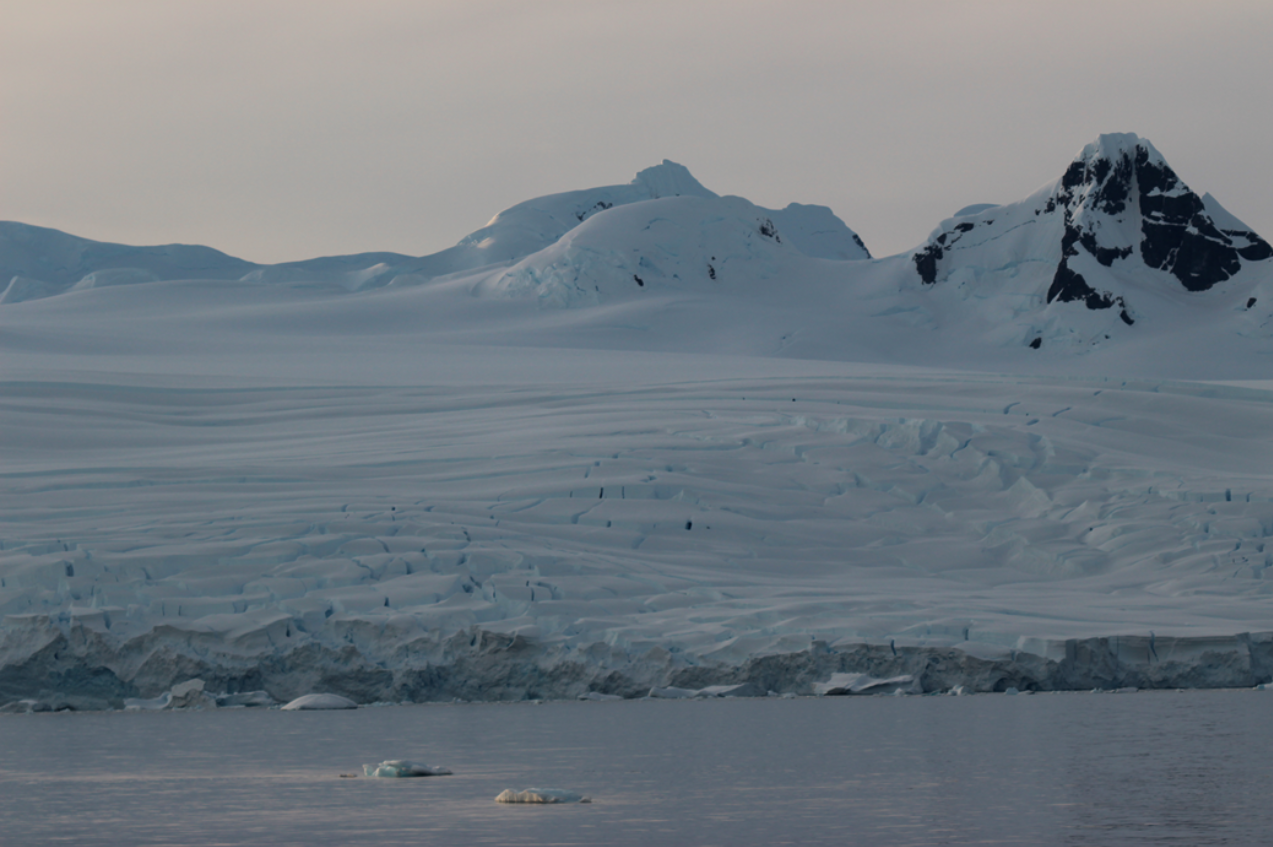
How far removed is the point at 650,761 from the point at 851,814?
298cm

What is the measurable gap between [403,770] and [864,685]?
7482mm

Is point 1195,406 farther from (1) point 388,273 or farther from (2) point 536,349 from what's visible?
(1) point 388,273

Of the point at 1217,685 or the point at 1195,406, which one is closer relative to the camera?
the point at 1217,685

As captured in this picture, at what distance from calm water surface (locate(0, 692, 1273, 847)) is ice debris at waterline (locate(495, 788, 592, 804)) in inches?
4.5

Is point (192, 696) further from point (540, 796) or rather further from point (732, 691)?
point (540, 796)

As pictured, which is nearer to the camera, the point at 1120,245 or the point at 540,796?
the point at 540,796

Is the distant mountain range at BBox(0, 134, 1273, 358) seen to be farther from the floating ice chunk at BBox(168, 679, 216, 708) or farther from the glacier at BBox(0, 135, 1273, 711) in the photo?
the floating ice chunk at BBox(168, 679, 216, 708)

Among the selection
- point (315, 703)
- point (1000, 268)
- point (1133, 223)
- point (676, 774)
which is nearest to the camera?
point (676, 774)

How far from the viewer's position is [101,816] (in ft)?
29.8

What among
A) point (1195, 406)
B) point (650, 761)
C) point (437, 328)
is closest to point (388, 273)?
point (437, 328)

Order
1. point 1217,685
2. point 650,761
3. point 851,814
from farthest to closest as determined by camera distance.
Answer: point 1217,685 → point 650,761 → point 851,814

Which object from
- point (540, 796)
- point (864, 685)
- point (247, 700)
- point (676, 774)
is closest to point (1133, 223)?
point (864, 685)

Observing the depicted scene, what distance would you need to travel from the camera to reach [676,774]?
10672mm

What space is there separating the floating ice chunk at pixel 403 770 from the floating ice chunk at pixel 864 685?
6932 mm
